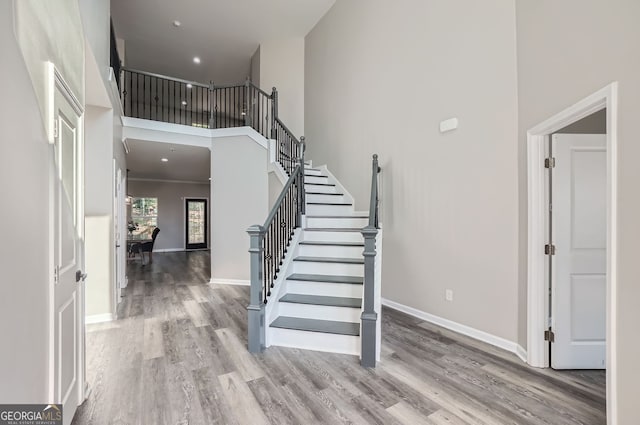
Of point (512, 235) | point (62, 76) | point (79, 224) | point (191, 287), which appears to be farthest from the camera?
point (191, 287)

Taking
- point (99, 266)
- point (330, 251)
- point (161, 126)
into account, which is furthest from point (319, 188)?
point (99, 266)

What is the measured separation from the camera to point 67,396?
73.2 inches

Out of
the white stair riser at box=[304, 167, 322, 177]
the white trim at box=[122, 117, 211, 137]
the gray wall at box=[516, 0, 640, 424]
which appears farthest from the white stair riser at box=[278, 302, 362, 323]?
the white trim at box=[122, 117, 211, 137]

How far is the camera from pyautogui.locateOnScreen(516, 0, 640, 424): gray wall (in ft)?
5.30

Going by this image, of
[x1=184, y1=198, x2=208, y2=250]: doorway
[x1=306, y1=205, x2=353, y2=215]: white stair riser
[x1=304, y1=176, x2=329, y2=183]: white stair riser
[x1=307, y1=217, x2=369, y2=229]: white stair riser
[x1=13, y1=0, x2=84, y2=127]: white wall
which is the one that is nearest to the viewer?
[x1=13, y1=0, x2=84, y2=127]: white wall

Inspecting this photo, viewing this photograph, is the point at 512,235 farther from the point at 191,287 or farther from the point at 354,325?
the point at 191,287

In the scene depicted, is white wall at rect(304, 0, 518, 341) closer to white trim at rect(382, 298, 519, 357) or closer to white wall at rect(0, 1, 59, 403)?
white trim at rect(382, 298, 519, 357)

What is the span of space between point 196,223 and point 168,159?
5.06 m

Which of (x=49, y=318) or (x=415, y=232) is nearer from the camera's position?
(x=49, y=318)

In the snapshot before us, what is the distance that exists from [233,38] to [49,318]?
23.7 feet

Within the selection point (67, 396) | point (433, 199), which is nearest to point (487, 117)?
point (433, 199)

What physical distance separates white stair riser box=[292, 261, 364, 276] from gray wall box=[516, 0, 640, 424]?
1.96m

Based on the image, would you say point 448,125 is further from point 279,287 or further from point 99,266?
point 99,266

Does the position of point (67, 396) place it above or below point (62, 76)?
below
